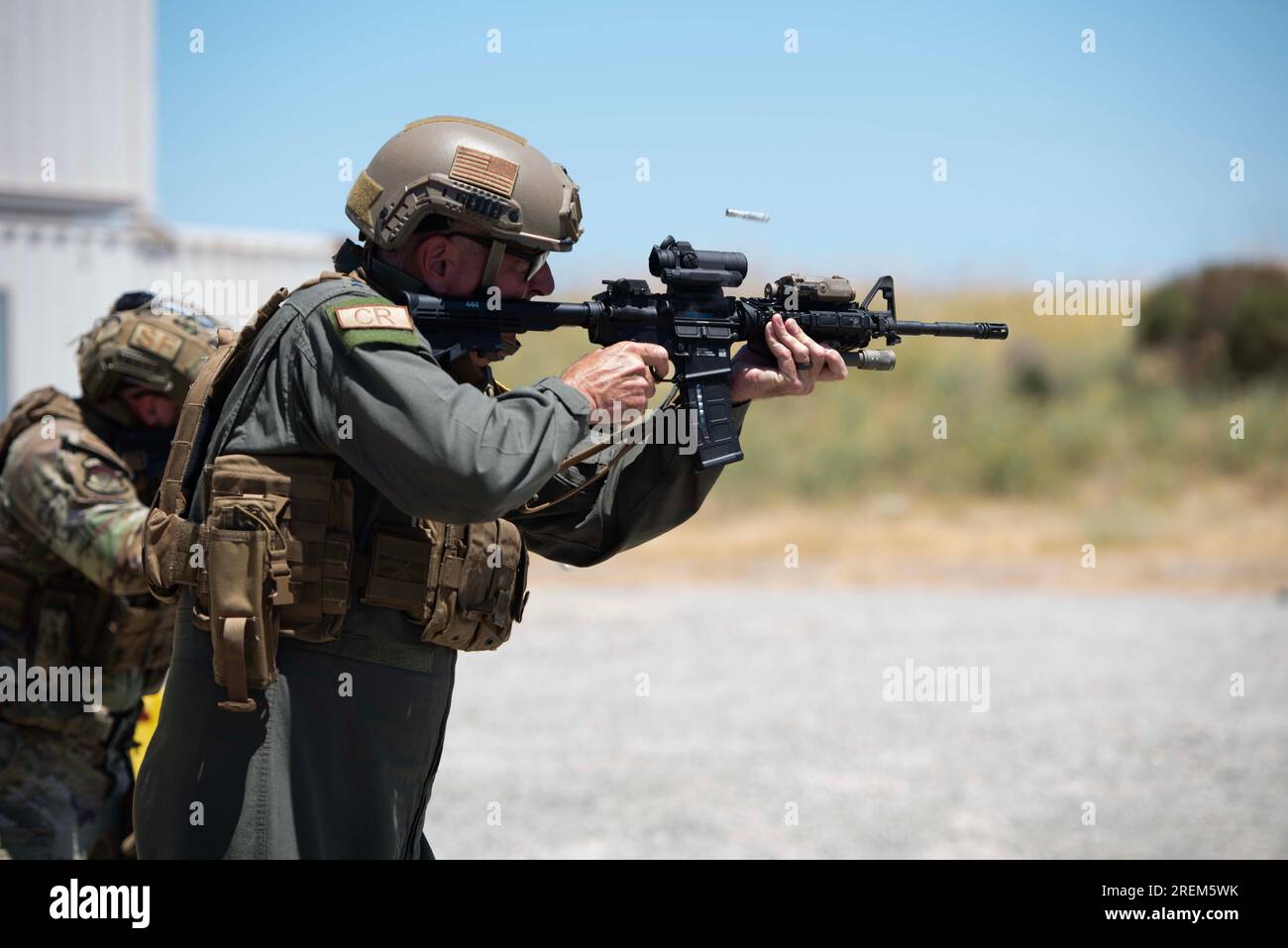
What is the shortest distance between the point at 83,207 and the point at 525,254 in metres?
9.42

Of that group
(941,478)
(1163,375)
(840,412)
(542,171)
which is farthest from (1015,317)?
(542,171)

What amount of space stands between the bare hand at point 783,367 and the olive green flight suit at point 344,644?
69cm

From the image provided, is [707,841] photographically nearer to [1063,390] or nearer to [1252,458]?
[1252,458]

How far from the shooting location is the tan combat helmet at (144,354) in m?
4.30

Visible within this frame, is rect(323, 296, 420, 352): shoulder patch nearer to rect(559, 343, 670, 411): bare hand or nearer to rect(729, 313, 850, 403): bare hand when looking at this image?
rect(559, 343, 670, 411): bare hand

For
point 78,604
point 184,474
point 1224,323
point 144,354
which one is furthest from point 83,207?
point 1224,323

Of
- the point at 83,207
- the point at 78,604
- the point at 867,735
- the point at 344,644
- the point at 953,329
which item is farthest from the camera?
the point at 83,207

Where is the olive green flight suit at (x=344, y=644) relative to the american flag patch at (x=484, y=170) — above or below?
below

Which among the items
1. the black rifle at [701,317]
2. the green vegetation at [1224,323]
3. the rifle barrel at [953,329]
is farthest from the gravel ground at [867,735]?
the green vegetation at [1224,323]

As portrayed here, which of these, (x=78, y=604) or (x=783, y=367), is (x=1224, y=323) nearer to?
(x=783, y=367)

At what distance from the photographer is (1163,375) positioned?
23031 mm

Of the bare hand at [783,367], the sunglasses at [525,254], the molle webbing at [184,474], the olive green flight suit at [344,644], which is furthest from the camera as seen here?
the bare hand at [783,367]

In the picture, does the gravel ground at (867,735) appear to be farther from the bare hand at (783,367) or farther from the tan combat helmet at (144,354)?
the bare hand at (783,367)

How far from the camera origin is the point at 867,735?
8.65 meters
